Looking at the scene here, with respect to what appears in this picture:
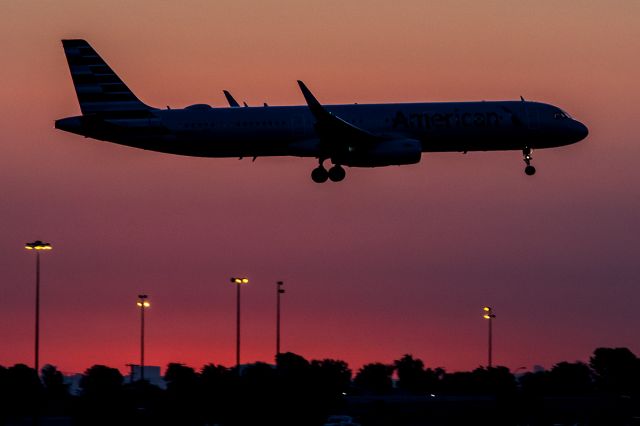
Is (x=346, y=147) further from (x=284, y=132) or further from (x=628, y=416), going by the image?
(x=628, y=416)

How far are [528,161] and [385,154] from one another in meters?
9.84

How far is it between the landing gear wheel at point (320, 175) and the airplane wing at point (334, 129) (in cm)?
276

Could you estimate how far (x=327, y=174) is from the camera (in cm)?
10406

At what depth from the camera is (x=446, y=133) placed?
10181 cm

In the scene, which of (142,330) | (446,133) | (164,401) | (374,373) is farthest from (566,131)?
(374,373)

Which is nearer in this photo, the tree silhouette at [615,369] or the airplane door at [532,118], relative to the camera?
the airplane door at [532,118]

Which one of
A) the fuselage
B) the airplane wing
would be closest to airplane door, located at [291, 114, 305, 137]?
Result: the fuselage

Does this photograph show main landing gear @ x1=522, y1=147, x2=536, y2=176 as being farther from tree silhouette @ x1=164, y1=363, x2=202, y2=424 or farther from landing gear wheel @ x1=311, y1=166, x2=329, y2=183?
tree silhouette @ x1=164, y1=363, x2=202, y2=424

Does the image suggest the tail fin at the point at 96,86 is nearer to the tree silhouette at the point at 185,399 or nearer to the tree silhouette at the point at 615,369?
the tree silhouette at the point at 185,399

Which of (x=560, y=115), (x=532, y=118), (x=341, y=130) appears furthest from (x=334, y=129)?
(x=560, y=115)

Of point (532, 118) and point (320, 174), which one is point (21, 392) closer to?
point (320, 174)

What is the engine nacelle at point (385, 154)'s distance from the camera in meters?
101

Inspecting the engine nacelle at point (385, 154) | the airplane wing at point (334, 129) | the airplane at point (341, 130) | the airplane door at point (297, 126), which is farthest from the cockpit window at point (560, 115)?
the airplane door at point (297, 126)

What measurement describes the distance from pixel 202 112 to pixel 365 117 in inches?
403
